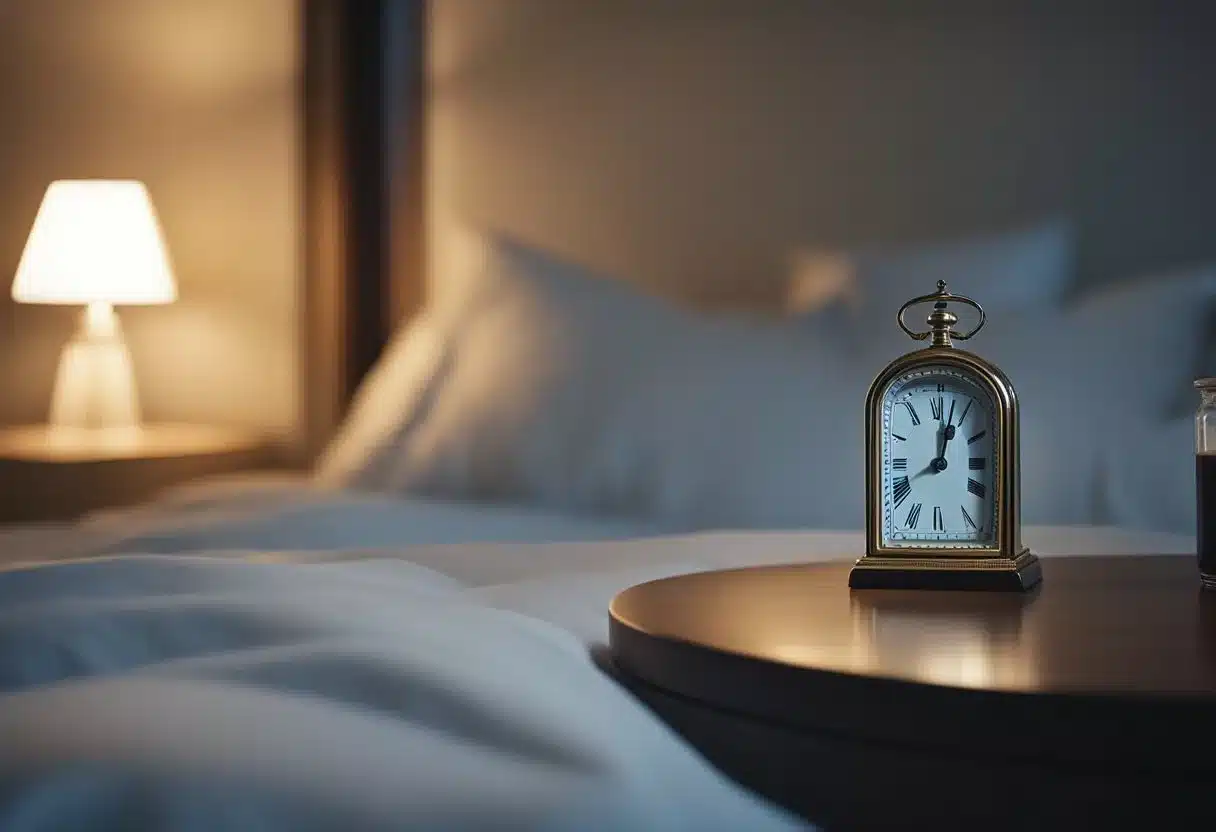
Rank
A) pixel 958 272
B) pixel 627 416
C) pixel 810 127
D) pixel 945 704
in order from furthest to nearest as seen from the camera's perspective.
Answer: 1. pixel 810 127
2. pixel 958 272
3. pixel 627 416
4. pixel 945 704

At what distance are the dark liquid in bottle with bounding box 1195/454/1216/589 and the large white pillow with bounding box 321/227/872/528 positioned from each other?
2.32 feet

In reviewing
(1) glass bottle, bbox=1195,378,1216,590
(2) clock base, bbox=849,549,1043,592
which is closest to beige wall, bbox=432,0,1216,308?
(1) glass bottle, bbox=1195,378,1216,590

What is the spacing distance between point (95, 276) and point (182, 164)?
40 centimetres

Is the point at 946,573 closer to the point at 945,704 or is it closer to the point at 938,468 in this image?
the point at 938,468

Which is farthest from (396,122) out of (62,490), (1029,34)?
(1029,34)

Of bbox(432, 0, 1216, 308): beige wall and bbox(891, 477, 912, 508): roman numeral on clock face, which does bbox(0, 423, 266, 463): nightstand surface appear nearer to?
bbox(432, 0, 1216, 308): beige wall

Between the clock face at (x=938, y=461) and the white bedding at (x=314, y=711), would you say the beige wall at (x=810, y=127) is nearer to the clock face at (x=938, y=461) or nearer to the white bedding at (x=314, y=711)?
the clock face at (x=938, y=461)

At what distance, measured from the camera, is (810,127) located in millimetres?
2611

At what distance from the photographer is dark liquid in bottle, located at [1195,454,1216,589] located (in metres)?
1.11

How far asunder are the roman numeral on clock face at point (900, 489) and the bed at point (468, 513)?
9.6 inches

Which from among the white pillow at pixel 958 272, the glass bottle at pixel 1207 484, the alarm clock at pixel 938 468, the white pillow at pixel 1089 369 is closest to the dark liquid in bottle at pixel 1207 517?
the glass bottle at pixel 1207 484

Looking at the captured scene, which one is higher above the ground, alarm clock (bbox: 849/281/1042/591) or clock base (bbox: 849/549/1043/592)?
alarm clock (bbox: 849/281/1042/591)

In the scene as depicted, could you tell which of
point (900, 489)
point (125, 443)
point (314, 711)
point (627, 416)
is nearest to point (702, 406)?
point (627, 416)

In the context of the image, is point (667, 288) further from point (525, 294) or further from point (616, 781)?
point (616, 781)
